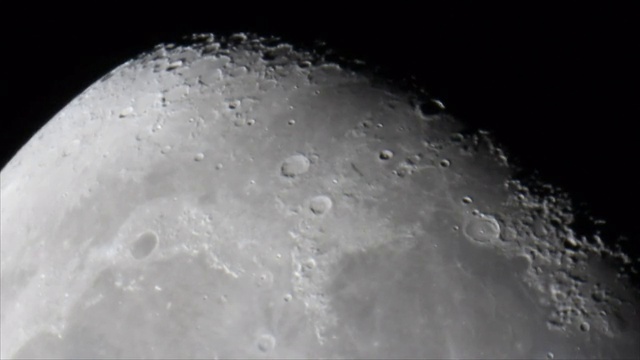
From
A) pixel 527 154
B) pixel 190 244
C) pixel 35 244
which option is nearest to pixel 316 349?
pixel 190 244

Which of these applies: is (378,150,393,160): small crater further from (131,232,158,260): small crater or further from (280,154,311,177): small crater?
(131,232,158,260): small crater

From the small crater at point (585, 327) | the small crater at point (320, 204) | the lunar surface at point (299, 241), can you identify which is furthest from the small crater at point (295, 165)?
the small crater at point (585, 327)

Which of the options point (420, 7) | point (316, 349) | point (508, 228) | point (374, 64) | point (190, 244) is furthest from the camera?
point (420, 7)

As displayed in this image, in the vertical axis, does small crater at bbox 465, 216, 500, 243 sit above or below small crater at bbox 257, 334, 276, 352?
above

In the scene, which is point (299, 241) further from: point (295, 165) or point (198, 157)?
point (198, 157)

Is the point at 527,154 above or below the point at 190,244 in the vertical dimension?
above

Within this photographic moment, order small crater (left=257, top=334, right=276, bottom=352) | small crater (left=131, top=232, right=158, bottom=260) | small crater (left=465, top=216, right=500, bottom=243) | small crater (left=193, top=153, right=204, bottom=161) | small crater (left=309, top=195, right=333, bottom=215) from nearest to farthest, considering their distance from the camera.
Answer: small crater (left=257, top=334, right=276, bottom=352)
small crater (left=465, top=216, right=500, bottom=243)
small crater (left=309, top=195, right=333, bottom=215)
small crater (left=131, top=232, right=158, bottom=260)
small crater (left=193, top=153, right=204, bottom=161)

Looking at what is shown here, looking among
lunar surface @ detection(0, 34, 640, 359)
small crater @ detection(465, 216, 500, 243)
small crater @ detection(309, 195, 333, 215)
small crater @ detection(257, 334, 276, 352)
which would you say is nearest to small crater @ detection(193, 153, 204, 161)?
lunar surface @ detection(0, 34, 640, 359)

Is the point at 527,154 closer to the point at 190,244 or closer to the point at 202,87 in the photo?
the point at 190,244
